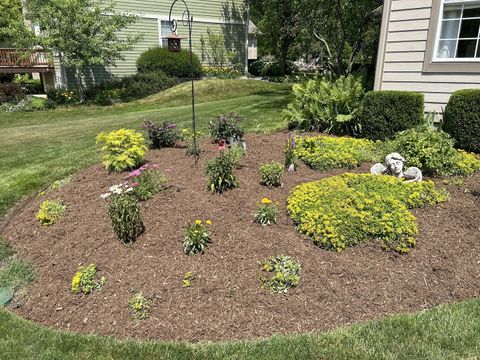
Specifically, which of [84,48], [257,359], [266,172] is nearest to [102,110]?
[84,48]

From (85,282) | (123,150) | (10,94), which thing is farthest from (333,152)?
(10,94)

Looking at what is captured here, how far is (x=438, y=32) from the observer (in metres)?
6.38

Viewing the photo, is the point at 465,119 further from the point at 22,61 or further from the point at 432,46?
the point at 22,61

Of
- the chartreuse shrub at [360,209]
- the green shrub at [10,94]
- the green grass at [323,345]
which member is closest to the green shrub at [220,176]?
Result: the chartreuse shrub at [360,209]

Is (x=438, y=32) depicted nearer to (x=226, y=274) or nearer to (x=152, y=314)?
(x=226, y=274)

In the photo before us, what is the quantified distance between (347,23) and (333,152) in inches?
377

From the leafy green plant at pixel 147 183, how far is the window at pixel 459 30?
200 inches

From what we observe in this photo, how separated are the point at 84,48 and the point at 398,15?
38.6 ft

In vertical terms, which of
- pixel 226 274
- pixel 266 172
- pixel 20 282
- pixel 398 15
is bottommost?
pixel 20 282

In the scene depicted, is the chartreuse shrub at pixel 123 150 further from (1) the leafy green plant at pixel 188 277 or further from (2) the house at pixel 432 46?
(2) the house at pixel 432 46

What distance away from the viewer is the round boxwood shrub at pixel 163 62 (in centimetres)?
1797

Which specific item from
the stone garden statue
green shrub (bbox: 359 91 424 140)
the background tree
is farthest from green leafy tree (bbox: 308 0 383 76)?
the stone garden statue

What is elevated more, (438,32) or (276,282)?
(438,32)

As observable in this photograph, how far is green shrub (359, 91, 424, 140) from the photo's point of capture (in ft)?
19.5
